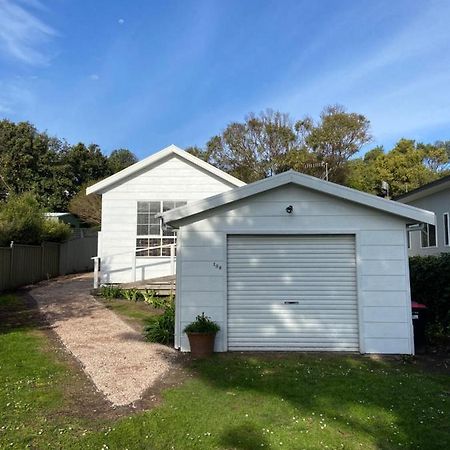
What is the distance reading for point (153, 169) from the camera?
15586mm

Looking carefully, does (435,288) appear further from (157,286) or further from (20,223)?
(20,223)

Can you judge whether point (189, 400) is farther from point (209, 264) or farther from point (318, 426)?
point (209, 264)

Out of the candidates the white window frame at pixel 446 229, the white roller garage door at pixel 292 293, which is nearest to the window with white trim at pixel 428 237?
the white window frame at pixel 446 229

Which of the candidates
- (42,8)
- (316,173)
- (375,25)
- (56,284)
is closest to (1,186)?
(56,284)

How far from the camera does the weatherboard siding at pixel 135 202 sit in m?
15.4

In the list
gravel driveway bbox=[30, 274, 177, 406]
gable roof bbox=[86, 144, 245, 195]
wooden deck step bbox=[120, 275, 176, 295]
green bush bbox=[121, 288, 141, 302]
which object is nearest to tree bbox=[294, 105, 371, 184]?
gable roof bbox=[86, 144, 245, 195]

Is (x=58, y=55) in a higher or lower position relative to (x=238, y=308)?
higher

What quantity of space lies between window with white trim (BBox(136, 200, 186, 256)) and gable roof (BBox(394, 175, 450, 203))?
302 inches

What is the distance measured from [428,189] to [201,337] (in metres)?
9.47

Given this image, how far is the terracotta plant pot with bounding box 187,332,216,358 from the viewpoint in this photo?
7.86 metres

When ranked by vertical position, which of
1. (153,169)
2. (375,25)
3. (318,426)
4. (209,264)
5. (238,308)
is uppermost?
(375,25)

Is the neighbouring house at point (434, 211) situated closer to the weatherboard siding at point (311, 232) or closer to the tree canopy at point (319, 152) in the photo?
the weatherboard siding at point (311, 232)

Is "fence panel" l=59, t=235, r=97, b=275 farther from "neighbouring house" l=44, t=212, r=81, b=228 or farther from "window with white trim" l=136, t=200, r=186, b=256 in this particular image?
Result: "window with white trim" l=136, t=200, r=186, b=256

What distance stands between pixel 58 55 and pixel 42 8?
263 cm
